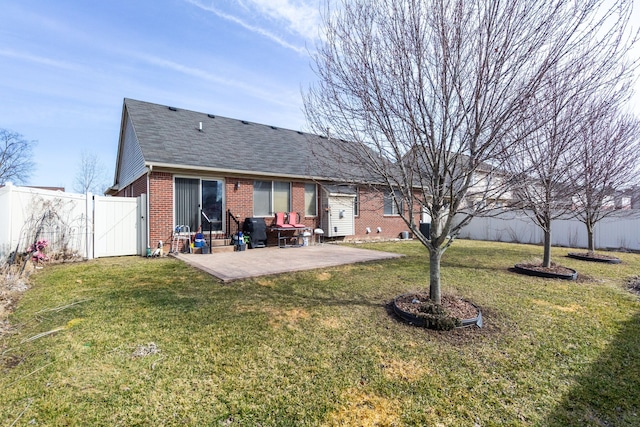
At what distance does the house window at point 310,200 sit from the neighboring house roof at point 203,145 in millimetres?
846

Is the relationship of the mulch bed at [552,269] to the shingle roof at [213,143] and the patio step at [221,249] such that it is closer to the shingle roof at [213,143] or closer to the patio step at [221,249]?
the shingle roof at [213,143]

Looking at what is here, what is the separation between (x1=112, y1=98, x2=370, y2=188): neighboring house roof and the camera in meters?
9.25

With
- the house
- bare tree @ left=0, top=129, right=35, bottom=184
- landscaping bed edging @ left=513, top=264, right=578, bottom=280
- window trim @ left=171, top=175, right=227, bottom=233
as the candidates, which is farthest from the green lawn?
bare tree @ left=0, top=129, right=35, bottom=184

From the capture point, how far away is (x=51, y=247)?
24.2 feet

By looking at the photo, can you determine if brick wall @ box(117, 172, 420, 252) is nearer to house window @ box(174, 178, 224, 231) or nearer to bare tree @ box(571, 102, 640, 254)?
house window @ box(174, 178, 224, 231)

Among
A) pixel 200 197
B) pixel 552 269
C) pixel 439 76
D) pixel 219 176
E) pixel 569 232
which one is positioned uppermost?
pixel 439 76

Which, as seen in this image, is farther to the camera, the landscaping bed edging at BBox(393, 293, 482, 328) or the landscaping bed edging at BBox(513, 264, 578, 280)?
the landscaping bed edging at BBox(513, 264, 578, 280)

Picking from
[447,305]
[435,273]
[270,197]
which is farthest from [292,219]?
[447,305]

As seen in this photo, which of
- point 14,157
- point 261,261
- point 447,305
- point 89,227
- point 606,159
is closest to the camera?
point 447,305

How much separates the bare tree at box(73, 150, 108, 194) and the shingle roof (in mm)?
25793

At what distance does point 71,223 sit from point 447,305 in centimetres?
909

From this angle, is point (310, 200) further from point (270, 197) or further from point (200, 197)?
point (200, 197)

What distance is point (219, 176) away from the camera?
388 inches

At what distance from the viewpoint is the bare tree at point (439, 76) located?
10.1 ft
